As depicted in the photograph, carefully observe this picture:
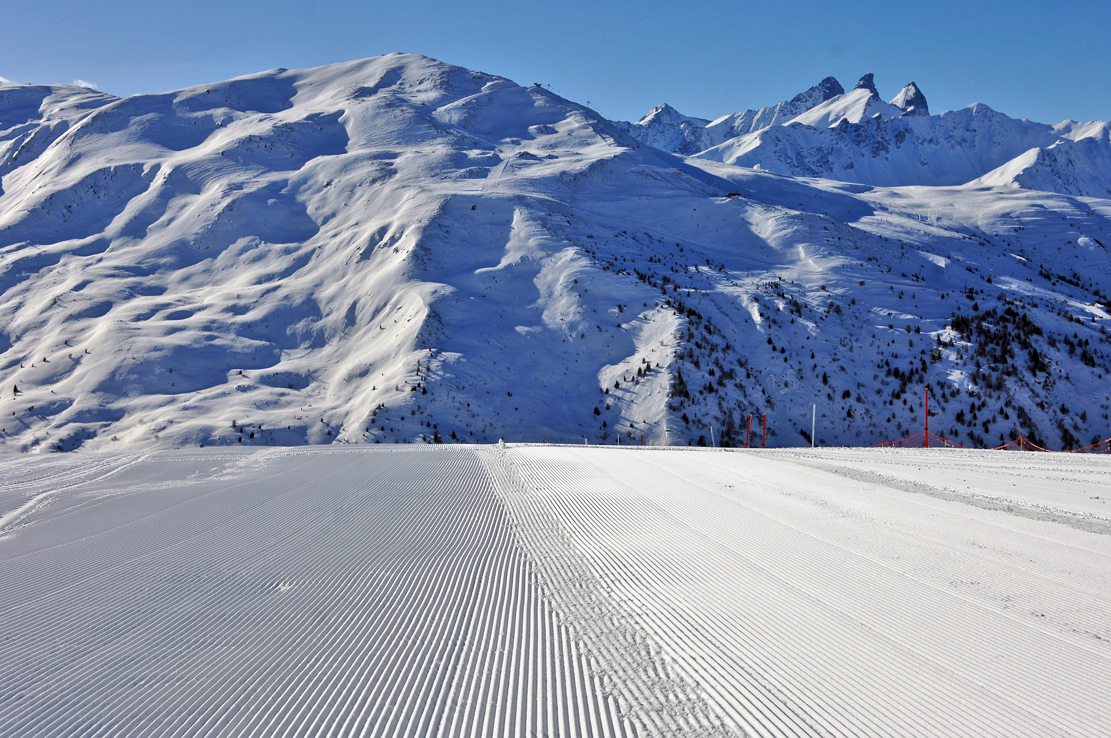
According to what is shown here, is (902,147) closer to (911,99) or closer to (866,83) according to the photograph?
(911,99)

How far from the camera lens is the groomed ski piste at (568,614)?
11.4 feet

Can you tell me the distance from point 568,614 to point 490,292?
2984 cm

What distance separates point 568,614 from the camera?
16.0ft

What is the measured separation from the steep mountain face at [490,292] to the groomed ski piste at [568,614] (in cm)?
1550

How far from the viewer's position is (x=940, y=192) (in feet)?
196

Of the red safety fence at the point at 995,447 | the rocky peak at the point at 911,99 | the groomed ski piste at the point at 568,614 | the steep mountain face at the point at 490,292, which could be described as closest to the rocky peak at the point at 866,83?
the rocky peak at the point at 911,99

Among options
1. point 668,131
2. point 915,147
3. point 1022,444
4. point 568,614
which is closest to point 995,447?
point 1022,444

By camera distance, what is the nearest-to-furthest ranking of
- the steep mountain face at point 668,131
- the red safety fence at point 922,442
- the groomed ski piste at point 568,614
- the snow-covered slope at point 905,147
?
the groomed ski piste at point 568,614 → the red safety fence at point 922,442 → the snow-covered slope at point 905,147 → the steep mountain face at point 668,131

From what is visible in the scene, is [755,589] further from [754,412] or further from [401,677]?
[754,412]

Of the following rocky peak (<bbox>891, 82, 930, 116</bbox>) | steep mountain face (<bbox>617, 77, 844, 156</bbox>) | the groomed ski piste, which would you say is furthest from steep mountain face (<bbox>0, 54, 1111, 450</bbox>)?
A: rocky peak (<bbox>891, 82, 930, 116</bbox>)

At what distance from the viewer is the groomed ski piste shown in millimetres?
3461

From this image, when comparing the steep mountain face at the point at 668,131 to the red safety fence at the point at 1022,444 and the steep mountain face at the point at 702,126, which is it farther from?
the red safety fence at the point at 1022,444

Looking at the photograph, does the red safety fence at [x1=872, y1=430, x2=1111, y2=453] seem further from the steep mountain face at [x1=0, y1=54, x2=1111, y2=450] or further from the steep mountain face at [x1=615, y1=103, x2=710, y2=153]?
the steep mountain face at [x1=615, y1=103, x2=710, y2=153]

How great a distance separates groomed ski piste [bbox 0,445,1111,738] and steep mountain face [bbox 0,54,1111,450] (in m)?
15.5
